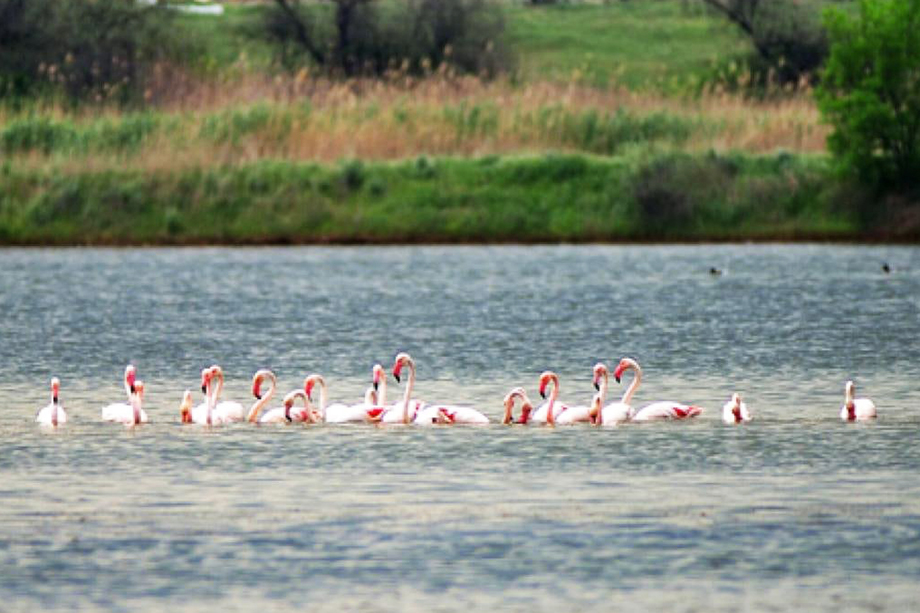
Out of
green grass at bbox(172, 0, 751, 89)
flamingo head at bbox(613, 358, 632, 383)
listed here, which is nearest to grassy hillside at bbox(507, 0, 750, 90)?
green grass at bbox(172, 0, 751, 89)

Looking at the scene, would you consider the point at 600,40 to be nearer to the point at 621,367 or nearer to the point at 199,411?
the point at 621,367

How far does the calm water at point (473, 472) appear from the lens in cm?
1572

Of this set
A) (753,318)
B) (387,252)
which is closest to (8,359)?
(753,318)

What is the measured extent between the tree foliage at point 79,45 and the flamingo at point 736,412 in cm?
4088

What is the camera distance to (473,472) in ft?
67.5

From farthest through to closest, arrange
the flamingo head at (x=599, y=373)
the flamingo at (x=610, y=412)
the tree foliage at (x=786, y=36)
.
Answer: the tree foliage at (x=786, y=36), the flamingo head at (x=599, y=373), the flamingo at (x=610, y=412)

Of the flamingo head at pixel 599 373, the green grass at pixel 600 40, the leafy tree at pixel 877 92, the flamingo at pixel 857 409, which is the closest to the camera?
the flamingo at pixel 857 409

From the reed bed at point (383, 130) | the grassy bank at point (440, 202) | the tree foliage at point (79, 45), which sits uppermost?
the tree foliage at point (79, 45)

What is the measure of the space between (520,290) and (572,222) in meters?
10.3

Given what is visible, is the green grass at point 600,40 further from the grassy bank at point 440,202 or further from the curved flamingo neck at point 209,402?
the curved flamingo neck at point 209,402

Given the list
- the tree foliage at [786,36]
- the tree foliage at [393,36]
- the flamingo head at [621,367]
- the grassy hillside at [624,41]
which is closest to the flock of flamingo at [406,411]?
the flamingo head at [621,367]

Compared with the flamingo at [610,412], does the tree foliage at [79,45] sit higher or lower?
higher

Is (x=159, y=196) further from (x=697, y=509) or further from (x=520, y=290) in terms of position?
(x=697, y=509)

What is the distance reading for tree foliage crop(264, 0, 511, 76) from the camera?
76125mm
